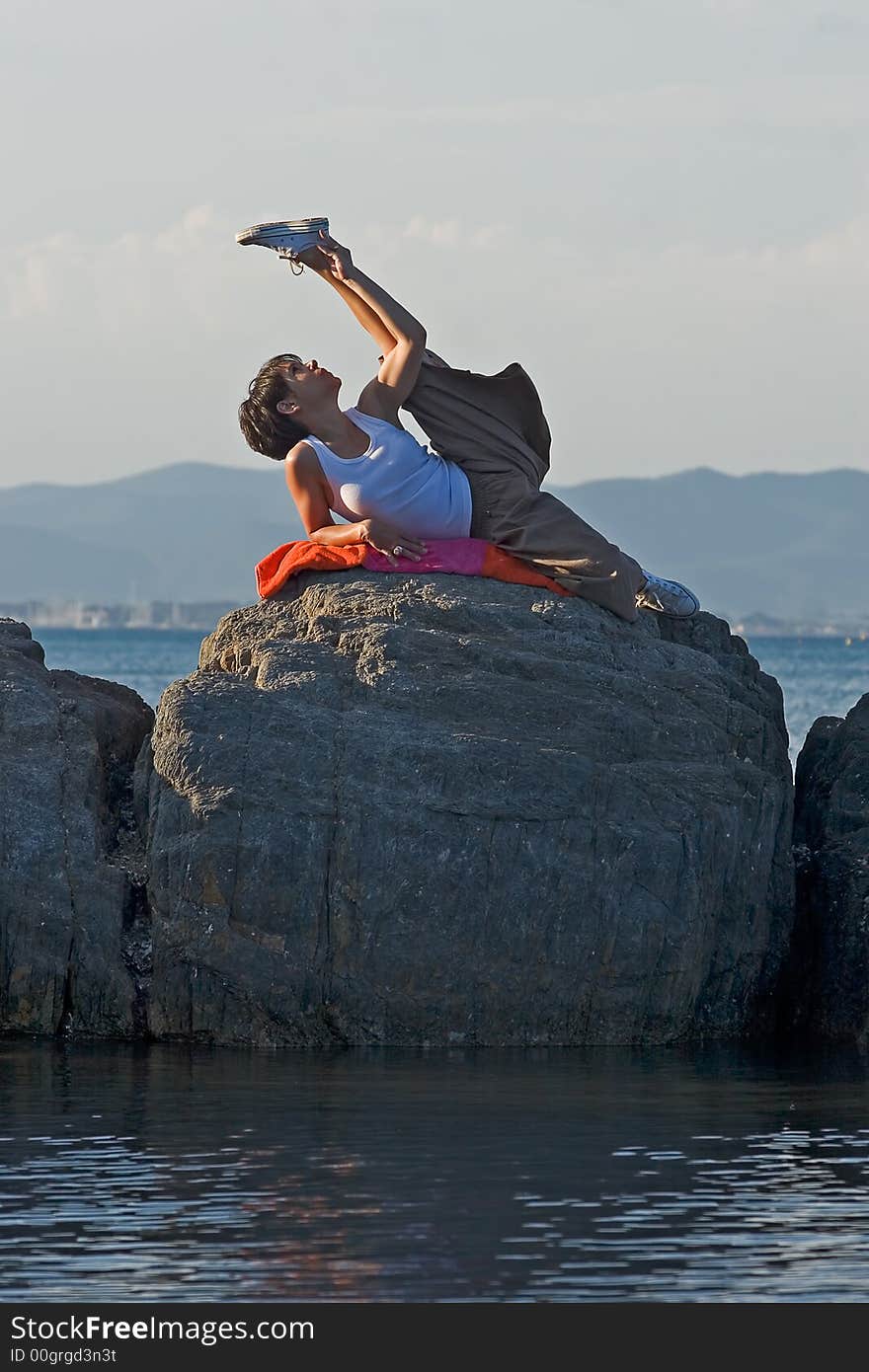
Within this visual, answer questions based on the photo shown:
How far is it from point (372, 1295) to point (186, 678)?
519cm

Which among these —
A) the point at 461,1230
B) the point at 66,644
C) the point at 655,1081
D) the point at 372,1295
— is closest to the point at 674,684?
the point at 655,1081

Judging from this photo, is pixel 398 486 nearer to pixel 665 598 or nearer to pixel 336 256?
pixel 336 256

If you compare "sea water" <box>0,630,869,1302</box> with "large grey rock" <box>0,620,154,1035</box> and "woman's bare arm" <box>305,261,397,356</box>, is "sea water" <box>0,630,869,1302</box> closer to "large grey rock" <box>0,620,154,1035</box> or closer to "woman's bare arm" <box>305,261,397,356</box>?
"large grey rock" <box>0,620,154,1035</box>

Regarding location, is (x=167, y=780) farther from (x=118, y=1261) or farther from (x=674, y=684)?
(x=118, y=1261)

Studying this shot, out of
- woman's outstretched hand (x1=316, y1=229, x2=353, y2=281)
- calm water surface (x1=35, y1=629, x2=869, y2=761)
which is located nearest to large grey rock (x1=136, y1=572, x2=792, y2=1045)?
woman's outstretched hand (x1=316, y1=229, x2=353, y2=281)

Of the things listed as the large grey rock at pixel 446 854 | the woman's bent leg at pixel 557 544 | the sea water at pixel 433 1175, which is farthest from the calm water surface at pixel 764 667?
the sea water at pixel 433 1175

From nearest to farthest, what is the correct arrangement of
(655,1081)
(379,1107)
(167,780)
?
(379,1107), (655,1081), (167,780)

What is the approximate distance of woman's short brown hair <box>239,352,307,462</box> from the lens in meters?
12.2

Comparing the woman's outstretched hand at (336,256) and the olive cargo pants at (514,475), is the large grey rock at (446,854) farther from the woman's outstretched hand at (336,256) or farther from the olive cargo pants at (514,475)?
the woman's outstretched hand at (336,256)

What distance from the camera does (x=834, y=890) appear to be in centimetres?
1140

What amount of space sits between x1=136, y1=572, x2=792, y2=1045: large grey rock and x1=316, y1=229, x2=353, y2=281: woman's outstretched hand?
2.17 m

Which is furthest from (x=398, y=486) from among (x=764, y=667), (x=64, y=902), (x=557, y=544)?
(x=764, y=667)

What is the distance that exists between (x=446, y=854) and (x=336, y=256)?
3543 millimetres
